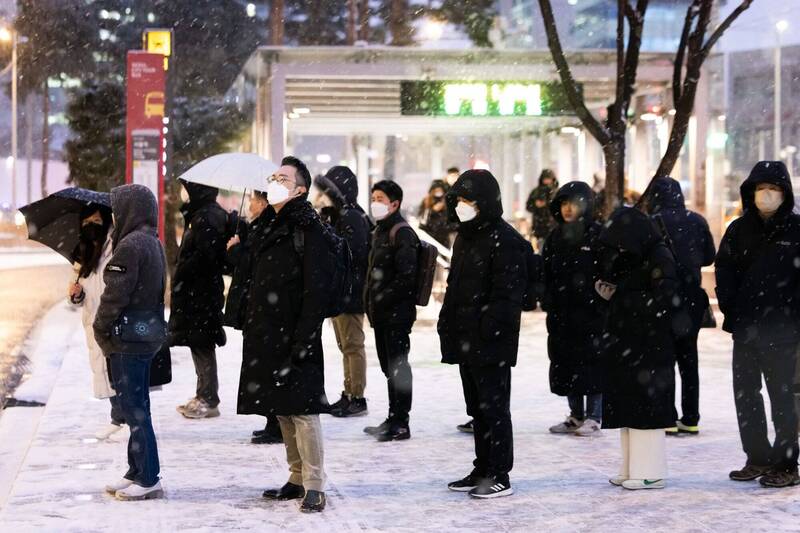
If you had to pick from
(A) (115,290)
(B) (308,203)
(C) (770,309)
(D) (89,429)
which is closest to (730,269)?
(C) (770,309)

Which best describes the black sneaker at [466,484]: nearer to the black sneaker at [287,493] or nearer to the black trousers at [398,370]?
the black sneaker at [287,493]

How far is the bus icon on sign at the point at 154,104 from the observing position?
15.8 m

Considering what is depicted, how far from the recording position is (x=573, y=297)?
9133 millimetres

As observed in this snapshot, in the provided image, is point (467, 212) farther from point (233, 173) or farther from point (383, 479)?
point (233, 173)

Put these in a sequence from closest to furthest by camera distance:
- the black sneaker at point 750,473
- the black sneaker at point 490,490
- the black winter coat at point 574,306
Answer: the black sneaker at point 490,490 → the black sneaker at point 750,473 → the black winter coat at point 574,306

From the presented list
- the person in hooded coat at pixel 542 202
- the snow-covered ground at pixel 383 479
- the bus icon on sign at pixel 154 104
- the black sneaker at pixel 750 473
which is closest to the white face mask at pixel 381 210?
the snow-covered ground at pixel 383 479

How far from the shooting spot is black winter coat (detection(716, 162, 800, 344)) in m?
7.57

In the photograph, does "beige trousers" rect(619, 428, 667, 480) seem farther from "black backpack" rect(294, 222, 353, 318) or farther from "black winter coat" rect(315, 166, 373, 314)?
"black winter coat" rect(315, 166, 373, 314)

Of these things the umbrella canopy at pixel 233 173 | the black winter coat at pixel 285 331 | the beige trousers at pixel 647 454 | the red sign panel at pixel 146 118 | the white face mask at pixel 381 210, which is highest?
the red sign panel at pixel 146 118

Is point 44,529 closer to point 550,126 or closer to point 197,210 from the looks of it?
point 197,210

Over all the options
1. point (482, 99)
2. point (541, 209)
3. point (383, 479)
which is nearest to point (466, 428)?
point (383, 479)

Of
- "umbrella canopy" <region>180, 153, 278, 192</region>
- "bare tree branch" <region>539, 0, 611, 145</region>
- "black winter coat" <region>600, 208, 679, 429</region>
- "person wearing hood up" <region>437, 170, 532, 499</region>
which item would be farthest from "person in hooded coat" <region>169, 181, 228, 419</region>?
"bare tree branch" <region>539, 0, 611, 145</region>

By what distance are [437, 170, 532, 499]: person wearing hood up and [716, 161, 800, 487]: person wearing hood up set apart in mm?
1341

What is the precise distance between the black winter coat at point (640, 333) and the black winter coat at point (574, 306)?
1.47 metres
